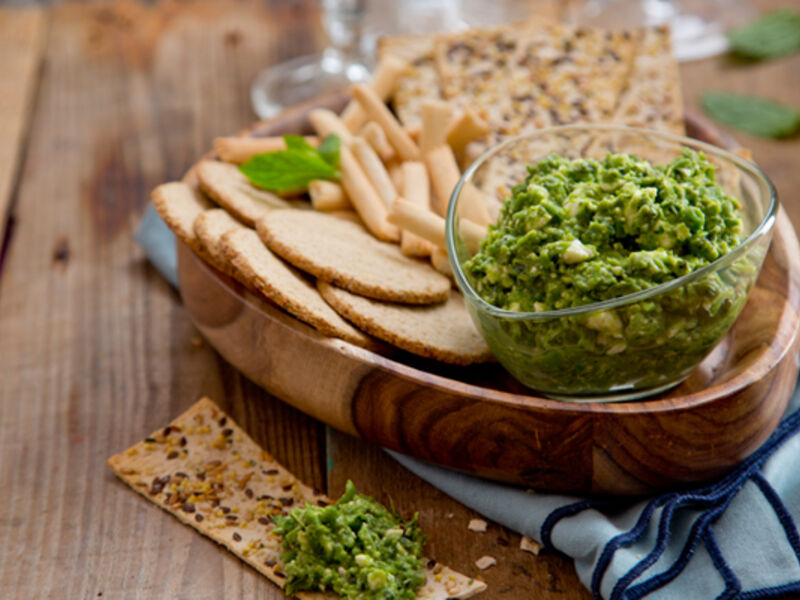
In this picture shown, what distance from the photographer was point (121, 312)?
2535 millimetres

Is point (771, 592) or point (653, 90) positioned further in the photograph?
point (653, 90)

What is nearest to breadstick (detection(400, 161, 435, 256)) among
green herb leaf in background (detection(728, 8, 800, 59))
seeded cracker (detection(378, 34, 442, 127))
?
seeded cracker (detection(378, 34, 442, 127))

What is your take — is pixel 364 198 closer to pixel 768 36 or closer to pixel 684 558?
pixel 684 558

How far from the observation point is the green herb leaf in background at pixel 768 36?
3.55 metres

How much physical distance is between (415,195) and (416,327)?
45 cm

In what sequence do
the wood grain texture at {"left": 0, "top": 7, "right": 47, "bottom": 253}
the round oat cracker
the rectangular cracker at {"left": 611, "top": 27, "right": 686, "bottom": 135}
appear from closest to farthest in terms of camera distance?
the round oat cracker < the rectangular cracker at {"left": 611, "top": 27, "right": 686, "bottom": 135} < the wood grain texture at {"left": 0, "top": 7, "right": 47, "bottom": 253}

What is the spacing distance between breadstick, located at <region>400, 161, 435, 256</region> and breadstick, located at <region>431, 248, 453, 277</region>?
0.03 metres

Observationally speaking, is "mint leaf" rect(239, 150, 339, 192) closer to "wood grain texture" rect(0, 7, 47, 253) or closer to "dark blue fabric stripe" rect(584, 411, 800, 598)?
"wood grain texture" rect(0, 7, 47, 253)

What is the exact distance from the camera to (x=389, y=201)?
2.36m

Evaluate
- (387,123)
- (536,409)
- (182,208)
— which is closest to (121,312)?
(182,208)

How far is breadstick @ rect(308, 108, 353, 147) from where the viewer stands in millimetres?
A: 2537

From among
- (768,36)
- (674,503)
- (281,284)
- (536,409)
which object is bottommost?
(674,503)

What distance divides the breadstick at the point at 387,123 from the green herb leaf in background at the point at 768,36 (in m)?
1.73

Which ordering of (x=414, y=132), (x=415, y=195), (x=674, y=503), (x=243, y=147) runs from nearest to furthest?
(x=674, y=503) → (x=415, y=195) → (x=243, y=147) → (x=414, y=132)
